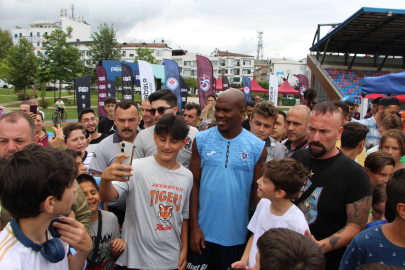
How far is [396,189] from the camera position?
1656mm

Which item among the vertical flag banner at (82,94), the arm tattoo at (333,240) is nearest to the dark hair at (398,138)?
the arm tattoo at (333,240)

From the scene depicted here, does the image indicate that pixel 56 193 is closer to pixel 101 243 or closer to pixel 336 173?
pixel 101 243

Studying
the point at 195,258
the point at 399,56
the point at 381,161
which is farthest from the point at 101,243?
the point at 399,56

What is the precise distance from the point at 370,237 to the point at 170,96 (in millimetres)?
2839

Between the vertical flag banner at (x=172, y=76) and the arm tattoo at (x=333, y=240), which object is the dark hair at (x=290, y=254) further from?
the vertical flag banner at (x=172, y=76)

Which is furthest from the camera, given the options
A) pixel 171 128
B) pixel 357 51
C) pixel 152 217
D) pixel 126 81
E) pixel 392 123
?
pixel 357 51

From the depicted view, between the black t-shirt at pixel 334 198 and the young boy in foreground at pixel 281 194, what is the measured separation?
274 mm

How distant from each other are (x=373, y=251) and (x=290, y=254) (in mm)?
794

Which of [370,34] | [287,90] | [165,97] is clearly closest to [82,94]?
[165,97]

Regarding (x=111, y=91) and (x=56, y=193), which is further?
(x=111, y=91)

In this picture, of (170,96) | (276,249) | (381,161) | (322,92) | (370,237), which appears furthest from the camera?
(322,92)

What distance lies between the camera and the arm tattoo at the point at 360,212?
2047 millimetres

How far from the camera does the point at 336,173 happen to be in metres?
2.17

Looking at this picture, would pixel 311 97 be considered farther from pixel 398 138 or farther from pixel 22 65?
pixel 22 65
